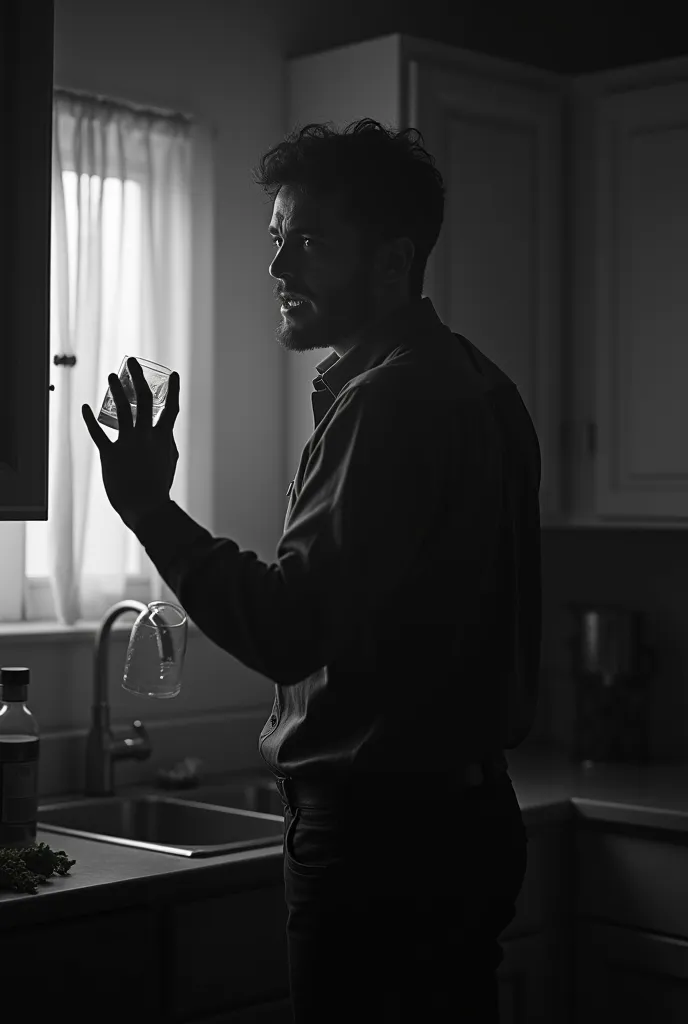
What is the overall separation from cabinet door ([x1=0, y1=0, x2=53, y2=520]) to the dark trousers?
660 millimetres

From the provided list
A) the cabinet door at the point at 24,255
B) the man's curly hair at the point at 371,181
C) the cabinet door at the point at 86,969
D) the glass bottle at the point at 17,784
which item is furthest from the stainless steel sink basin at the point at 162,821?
the man's curly hair at the point at 371,181

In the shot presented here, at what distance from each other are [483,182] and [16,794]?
1507 millimetres

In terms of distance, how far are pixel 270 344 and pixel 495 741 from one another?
158 centimetres

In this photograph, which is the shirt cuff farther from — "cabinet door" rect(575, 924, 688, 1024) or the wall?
"cabinet door" rect(575, 924, 688, 1024)

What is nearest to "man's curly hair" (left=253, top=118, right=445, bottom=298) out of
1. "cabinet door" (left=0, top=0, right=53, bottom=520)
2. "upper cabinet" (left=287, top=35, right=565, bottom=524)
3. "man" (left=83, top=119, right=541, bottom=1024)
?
"man" (left=83, top=119, right=541, bottom=1024)

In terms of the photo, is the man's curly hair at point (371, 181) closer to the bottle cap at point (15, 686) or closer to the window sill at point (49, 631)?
the bottle cap at point (15, 686)

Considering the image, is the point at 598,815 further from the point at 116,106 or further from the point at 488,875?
the point at 116,106

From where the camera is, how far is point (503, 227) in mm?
2879

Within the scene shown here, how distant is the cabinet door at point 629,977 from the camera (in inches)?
94.8

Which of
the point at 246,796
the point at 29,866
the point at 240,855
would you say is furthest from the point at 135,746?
the point at 29,866

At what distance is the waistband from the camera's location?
150 cm

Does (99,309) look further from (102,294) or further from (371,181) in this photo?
(371,181)

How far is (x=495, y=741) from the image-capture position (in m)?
1.55

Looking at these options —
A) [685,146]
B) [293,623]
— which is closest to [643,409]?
[685,146]
